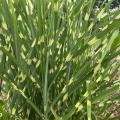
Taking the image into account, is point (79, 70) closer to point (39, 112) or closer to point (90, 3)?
point (39, 112)

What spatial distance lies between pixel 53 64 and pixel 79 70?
14cm

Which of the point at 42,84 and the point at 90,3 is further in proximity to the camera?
the point at 90,3

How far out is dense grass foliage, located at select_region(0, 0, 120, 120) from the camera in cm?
121

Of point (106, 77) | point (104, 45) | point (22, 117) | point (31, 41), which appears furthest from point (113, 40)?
point (22, 117)

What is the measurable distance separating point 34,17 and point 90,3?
26 centimetres

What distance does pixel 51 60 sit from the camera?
1.30 metres

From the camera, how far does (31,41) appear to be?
1307mm

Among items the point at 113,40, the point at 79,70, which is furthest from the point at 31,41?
the point at 113,40

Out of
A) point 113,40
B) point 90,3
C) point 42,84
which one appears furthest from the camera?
point 90,3

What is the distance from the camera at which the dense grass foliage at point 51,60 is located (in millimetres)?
1208

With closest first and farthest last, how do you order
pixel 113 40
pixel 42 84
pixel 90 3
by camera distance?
pixel 113 40, pixel 42 84, pixel 90 3

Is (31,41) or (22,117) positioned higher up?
(31,41)

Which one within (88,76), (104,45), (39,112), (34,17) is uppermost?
(34,17)

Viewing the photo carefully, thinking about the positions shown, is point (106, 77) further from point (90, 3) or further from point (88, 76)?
point (90, 3)
